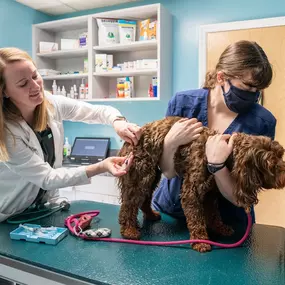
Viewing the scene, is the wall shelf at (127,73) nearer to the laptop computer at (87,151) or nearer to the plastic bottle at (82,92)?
the plastic bottle at (82,92)

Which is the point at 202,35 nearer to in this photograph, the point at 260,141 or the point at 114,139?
the point at 114,139

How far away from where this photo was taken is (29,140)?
50.3 inches

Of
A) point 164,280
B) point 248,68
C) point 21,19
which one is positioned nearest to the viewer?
point 164,280

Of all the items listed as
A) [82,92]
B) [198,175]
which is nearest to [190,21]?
[82,92]

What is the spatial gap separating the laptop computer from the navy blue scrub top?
2.02 metres

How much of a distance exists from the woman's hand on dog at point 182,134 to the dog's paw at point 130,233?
14.3 inches

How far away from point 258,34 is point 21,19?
8.58ft

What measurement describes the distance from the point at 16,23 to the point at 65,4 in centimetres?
60

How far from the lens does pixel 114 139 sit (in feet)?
11.4

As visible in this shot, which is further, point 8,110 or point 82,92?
point 82,92

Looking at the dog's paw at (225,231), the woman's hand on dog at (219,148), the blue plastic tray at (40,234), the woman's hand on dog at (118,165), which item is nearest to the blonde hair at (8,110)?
the blue plastic tray at (40,234)

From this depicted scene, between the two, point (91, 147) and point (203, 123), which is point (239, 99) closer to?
point (203, 123)

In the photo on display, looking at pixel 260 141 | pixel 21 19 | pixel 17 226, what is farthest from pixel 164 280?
pixel 21 19

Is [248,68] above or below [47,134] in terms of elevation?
above
